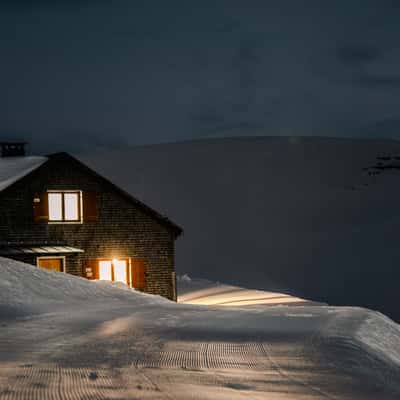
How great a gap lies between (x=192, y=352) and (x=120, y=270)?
2079 cm

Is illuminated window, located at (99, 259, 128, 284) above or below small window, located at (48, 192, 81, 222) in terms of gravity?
below

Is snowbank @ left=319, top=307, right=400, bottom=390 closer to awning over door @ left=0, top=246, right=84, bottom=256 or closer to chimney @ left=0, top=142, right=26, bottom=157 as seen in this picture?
awning over door @ left=0, top=246, right=84, bottom=256

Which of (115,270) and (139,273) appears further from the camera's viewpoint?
(115,270)

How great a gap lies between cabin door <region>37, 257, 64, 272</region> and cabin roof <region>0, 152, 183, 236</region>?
9.24 ft

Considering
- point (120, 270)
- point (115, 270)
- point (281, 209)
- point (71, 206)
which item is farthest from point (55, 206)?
point (281, 209)

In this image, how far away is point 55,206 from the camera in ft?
95.5

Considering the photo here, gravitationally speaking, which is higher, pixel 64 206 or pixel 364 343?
pixel 64 206

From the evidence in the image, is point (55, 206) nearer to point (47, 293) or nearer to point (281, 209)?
point (47, 293)

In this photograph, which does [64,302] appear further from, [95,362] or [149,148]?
[149,148]

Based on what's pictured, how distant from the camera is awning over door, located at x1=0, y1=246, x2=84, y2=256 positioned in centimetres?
2673

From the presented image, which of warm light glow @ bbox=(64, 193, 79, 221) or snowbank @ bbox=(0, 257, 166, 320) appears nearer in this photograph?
snowbank @ bbox=(0, 257, 166, 320)

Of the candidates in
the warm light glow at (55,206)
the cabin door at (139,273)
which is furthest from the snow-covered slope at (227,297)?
the warm light glow at (55,206)

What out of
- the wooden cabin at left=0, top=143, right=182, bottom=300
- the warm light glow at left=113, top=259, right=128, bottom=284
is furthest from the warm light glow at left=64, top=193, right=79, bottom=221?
the warm light glow at left=113, top=259, right=128, bottom=284

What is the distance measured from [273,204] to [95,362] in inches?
2655
